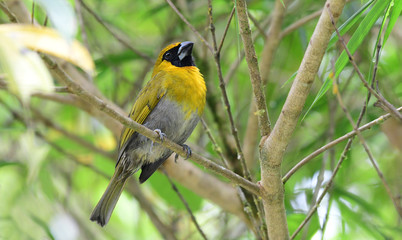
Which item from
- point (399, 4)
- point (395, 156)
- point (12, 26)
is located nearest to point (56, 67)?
point (12, 26)

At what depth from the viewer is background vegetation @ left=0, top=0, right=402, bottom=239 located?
11.3 feet

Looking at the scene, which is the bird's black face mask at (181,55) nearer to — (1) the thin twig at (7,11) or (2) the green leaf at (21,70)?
(1) the thin twig at (7,11)

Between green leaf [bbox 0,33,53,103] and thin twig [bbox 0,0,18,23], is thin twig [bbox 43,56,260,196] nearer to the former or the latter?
thin twig [bbox 0,0,18,23]

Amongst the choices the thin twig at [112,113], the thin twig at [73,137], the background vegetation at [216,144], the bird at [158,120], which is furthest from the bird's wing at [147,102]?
the thin twig at [112,113]

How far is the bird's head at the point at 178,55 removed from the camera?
3.90 metres

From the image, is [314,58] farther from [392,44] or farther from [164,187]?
[392,44]

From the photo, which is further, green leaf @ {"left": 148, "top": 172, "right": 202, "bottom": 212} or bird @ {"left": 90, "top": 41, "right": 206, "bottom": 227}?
green leaf @ {"left": 148, "top": 172, "right": 202, "bottom": 212}

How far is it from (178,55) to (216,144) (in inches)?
53.2

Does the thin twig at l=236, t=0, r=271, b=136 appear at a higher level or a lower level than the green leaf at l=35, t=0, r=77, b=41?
higher

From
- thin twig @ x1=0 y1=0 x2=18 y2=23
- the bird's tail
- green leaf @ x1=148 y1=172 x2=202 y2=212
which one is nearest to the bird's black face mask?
green leaf @ x1=148 y1=172 x2=202 y2=212

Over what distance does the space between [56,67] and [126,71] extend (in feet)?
11.4

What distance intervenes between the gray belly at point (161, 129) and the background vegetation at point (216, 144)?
0.50 feet

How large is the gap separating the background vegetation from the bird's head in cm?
19

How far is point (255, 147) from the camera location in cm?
391
